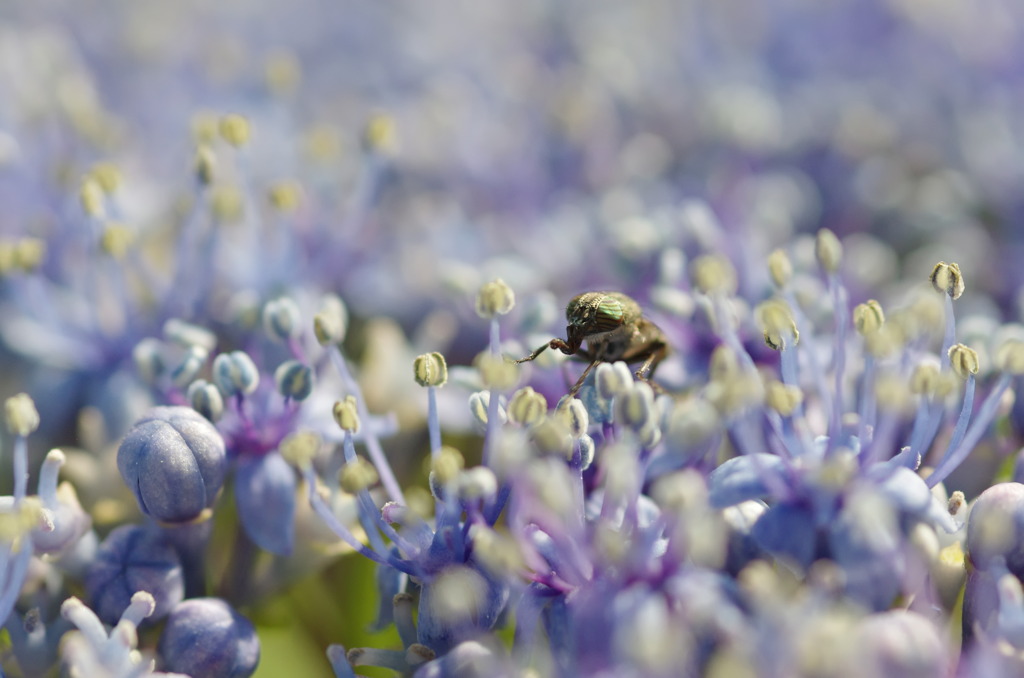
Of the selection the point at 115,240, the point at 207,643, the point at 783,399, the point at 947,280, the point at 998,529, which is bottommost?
the point at 207,643

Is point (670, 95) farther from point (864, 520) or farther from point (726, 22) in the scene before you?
point (864, 520)

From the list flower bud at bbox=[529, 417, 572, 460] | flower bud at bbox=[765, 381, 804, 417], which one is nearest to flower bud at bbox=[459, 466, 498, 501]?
flower bud at bbox=[529, 417, 572, 460]

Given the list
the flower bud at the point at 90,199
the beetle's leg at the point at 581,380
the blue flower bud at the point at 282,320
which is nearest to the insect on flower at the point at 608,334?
the beetle's leg at the point at 581,380

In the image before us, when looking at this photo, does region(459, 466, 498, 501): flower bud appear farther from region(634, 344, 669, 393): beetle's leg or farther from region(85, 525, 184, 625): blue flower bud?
region(85, 525, 184, 625): blue flower bud

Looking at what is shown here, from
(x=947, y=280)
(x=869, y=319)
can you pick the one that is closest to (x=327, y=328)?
(x=869, y=319)

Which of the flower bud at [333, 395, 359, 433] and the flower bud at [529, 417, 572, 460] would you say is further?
the flower bud at [333, 395, 359, 433]

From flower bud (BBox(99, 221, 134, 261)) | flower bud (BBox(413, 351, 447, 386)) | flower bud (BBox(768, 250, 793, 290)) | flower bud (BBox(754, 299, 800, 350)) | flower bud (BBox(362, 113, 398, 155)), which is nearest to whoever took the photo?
flower bud (BBox(754, 299, 800, 350))

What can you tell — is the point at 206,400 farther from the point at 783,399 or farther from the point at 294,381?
the point at 783,399
